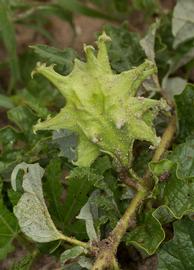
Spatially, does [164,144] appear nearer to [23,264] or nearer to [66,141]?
[66,141]

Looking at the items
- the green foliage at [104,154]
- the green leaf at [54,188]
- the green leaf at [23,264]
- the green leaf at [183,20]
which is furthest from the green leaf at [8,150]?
the green leaf at [183,20]

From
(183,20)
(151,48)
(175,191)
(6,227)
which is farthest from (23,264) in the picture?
(183,20)

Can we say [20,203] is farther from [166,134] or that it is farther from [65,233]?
[166,134]

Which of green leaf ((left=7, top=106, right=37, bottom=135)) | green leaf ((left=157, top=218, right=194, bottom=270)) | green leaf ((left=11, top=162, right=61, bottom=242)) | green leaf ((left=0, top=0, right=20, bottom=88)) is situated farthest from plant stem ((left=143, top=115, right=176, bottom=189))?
green leaf ((left=0, top=0, right=20, bottom=88))

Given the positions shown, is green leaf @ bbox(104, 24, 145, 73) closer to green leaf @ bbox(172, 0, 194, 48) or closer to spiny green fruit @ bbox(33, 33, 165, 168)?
green leaf @ bbox(172, 0, 194, 48)

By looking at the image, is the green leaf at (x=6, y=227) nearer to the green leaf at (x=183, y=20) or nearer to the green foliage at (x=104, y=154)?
the green foliage at (x=104, y=154)

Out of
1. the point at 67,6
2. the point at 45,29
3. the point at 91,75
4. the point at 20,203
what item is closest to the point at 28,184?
the point at 20,203
